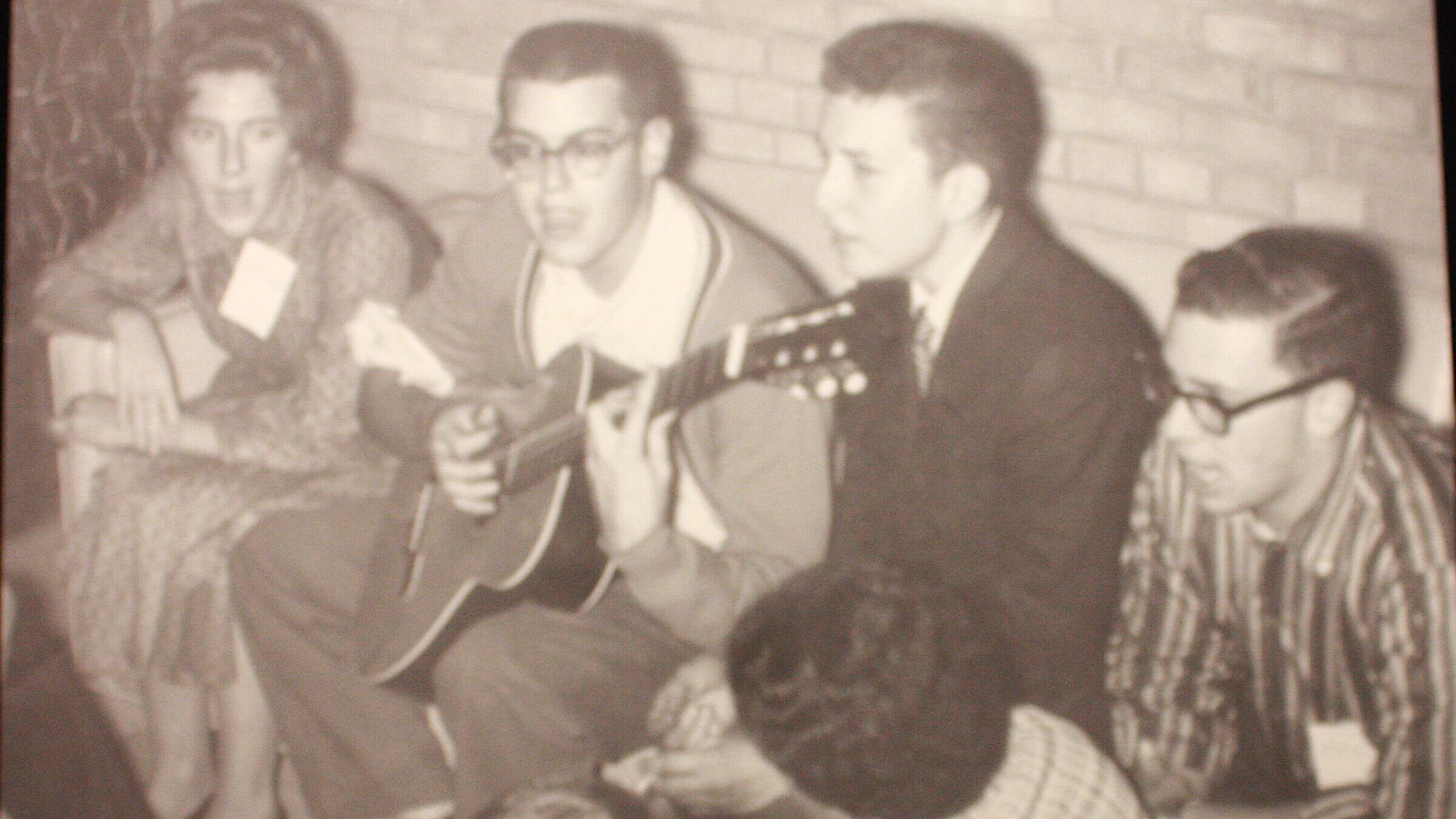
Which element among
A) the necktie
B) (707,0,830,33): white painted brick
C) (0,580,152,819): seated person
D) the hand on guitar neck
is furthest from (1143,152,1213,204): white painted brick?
(0,580,152,819): seated person

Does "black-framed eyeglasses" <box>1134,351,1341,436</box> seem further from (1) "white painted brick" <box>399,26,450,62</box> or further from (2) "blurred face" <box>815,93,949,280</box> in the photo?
(1) "white painted brick" <box>399,26,450,62</box>

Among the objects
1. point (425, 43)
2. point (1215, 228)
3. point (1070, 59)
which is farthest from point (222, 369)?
point (1215, 228)

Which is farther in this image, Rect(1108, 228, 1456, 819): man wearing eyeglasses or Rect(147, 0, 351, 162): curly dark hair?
Rect(147, 0, 351, 162): curly dark hair

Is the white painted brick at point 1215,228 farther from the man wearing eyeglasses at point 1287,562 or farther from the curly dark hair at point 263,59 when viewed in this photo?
the curly dark hair at point 263,59

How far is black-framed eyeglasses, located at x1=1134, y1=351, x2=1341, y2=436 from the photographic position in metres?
1.62

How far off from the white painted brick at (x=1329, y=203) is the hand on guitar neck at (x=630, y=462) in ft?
2.54

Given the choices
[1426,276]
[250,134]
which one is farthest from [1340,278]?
[250,134]

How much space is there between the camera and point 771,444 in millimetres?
1619

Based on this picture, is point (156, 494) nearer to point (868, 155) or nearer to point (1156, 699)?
point (868, 155)

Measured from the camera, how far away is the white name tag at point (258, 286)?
176 cm

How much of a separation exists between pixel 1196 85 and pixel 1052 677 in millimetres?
717

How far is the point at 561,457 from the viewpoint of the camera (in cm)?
160

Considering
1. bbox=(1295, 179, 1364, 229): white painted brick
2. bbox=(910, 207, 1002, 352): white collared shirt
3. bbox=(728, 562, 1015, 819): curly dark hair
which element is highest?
bbox=(1295, 179, 1364, 229): white painted brick

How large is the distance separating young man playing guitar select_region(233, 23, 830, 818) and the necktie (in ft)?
0.40
